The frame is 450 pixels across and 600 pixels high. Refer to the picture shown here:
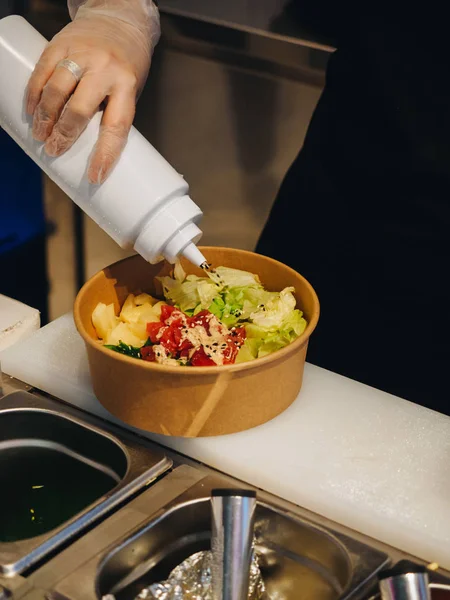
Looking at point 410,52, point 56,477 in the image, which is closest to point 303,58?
point 410,52

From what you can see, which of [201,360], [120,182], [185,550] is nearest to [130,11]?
[120,182]

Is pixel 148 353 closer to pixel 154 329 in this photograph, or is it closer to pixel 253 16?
pixel 154 329

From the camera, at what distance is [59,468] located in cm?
→ 119

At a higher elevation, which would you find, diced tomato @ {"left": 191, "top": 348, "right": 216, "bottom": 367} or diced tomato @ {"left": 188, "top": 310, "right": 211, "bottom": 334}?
diced tomato @ {"left": 188, "top": 310, "right": 211, "bottom": 334}

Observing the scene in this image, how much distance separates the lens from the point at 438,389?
176 centimetres

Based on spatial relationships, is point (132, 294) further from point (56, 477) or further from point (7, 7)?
point (7, 7)

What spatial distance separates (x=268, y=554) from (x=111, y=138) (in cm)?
58

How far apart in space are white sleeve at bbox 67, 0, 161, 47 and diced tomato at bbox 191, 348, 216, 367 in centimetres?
Result: 60

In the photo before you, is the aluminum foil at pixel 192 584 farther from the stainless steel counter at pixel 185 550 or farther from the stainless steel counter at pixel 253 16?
the stainless steel counter at pixel 253 16

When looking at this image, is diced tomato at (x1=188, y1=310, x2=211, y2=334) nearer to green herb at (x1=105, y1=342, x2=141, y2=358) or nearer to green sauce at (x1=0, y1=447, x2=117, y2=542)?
green herb at (x1=105, y1=342, x2=141, y2=358)

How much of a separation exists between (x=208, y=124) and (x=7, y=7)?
0.68 m

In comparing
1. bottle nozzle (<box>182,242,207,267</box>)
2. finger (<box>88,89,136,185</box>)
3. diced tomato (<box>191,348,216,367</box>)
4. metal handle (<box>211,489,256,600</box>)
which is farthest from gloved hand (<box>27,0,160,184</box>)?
metal handle (<box>211,489,256,600</box>)

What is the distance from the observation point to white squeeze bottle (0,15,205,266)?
3.70ft

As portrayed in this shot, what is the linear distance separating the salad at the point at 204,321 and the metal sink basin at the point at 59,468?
130 millimetres
